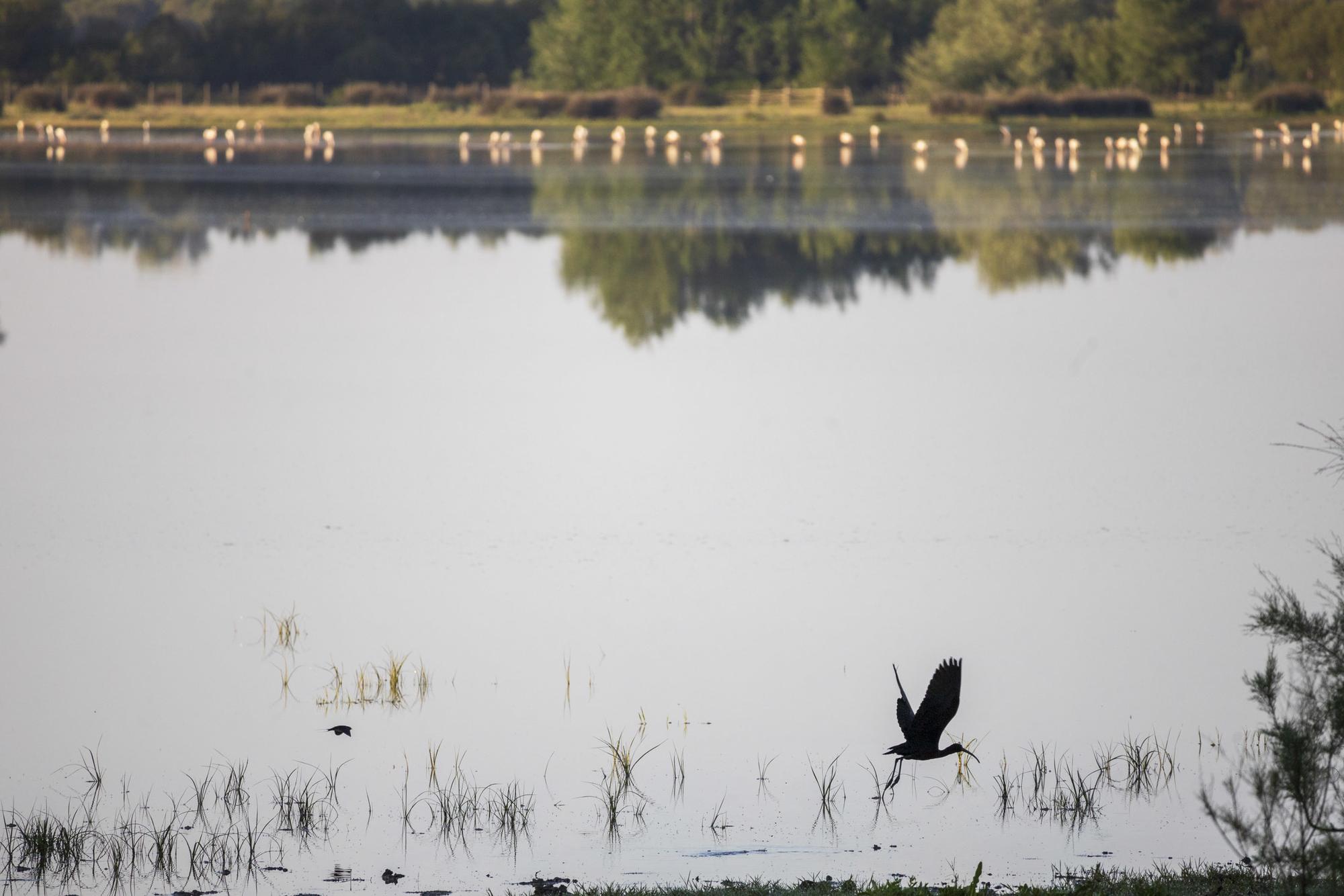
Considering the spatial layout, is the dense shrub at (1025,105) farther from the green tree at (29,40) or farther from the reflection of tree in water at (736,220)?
the green tree at (29,40)

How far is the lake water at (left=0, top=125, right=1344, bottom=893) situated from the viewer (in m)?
6.50

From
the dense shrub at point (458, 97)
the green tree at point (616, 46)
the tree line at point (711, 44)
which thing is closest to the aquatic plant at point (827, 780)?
the tree line at point (711, 44)

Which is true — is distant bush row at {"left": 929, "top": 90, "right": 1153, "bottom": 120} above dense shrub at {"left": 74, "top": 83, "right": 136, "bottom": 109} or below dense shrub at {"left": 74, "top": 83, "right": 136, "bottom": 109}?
below

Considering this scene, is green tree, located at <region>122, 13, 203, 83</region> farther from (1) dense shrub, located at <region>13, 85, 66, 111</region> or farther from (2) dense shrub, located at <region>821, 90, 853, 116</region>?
(2) dense shrub, located at <region>821, 90, 853, 116</region>

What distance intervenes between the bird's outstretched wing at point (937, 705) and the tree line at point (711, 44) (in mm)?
61578

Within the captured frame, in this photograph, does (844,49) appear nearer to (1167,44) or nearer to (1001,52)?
(1001,52)

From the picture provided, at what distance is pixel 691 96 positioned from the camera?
72250 millimetres

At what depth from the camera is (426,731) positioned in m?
7.26

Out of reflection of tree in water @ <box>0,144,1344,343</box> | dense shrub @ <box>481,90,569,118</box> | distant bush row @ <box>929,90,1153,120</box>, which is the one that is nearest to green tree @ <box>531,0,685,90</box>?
dense shrub @ <box>481,90,569,118</box>

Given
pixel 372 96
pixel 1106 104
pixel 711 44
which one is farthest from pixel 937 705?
pixel 372 96

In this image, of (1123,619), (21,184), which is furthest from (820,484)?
(21,184)

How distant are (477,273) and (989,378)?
8668mm

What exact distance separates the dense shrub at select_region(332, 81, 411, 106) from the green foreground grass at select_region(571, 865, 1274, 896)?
230 ft

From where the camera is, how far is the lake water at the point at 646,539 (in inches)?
256
